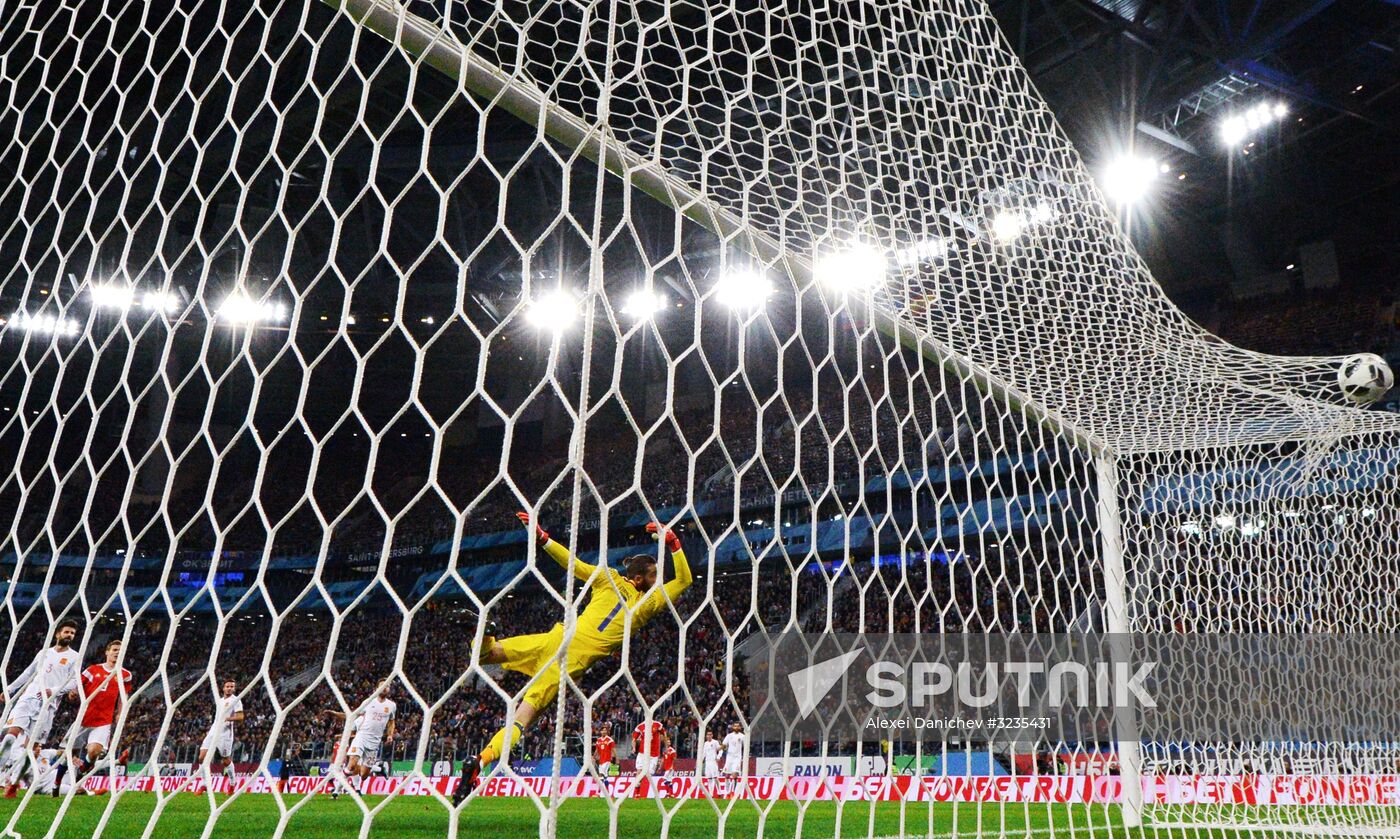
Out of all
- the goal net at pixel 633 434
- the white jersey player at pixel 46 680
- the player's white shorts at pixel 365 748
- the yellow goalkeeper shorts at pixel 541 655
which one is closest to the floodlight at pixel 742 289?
the goal net at pixel 633 434

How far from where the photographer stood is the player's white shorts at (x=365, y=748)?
310 inches

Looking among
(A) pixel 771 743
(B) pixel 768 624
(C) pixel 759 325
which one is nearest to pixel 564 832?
(A) pixel 771 743

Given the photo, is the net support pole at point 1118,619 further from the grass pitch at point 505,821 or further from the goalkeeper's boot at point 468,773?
the goalkeeper's boot at point 468,773

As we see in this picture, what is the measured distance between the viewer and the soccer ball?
4.29 m

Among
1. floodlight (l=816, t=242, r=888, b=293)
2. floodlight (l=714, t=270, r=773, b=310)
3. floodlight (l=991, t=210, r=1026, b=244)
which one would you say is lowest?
floodlight (l=714, t=270, r=773, b=310)

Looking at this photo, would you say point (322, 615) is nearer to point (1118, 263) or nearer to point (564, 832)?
point (564, 832)

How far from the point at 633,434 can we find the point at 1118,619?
792cm

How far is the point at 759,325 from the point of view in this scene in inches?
773

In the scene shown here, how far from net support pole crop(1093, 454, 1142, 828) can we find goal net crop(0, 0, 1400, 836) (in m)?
0.03

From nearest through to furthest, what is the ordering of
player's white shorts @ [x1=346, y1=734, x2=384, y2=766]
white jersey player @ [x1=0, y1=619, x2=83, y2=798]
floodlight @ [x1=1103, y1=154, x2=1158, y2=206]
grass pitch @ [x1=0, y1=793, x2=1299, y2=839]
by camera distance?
grass pitch @ [x1=0, y1=793, x2=1299, y2=839] → white jersey player @ [x1=0, y1=619, x2=83, y2=798] → player's white shorts @ [x1=346, y1=734, x2=384, y2=766] → floodlight @ [x1=1103, y1=154, x2=1158, y2=206]

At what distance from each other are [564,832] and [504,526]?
19.9m

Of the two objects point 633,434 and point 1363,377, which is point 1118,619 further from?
point 633,434

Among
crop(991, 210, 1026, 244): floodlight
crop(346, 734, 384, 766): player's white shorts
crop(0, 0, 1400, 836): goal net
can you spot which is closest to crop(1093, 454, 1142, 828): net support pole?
crop(0, 0, 1400, 836): goal net

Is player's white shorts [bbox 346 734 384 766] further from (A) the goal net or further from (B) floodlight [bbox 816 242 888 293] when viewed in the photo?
(B) floodlight [bbox 816 242 888 293]
